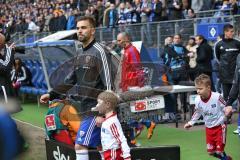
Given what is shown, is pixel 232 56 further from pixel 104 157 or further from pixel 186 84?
pixel 104 157

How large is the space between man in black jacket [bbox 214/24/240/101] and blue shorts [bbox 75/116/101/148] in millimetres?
5334

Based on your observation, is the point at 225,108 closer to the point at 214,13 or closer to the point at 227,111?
the point at 227,111

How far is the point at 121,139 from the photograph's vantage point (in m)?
5.50

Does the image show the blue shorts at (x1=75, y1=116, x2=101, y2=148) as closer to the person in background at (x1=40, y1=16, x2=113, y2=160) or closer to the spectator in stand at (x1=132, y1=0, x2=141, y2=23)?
the person in background at (x1=40, y1=16, x2=113, y2=160)

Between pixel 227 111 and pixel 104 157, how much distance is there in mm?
1632

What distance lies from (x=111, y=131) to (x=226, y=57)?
19.3ft

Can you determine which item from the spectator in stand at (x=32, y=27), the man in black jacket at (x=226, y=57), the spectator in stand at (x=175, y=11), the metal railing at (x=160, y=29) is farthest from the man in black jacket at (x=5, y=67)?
the spectator in stand at (x=32, y=27)

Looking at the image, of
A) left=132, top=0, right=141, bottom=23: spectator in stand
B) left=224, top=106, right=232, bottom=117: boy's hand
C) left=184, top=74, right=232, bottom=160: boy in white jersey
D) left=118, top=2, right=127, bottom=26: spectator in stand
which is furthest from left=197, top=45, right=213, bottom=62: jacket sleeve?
left=118, top=2, right=127, bottom=26: spectator in stand

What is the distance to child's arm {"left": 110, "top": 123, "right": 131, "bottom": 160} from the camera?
5.44 meters

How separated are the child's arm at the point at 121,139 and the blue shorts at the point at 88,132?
30 cm

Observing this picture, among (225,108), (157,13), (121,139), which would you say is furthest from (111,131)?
(157,13)

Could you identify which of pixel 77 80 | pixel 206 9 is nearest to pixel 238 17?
pixel 206 9

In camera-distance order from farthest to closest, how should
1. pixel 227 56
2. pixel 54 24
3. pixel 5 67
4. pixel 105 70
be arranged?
pixel 54 24, pixel 227 56, pixel 5 67, pixel 105 70

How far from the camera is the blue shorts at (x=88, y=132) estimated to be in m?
5.77
